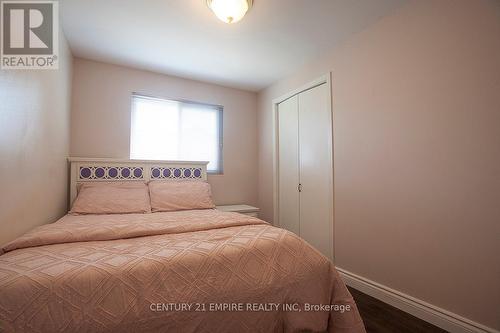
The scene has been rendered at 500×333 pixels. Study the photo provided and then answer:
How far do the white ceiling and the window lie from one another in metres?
0.49

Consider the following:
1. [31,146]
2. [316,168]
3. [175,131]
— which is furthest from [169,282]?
[175,131]

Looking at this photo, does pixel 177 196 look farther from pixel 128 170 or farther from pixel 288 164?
pixel 288 164

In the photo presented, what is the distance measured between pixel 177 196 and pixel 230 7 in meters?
1.82

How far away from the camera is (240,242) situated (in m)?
1.17

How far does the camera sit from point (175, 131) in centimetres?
310

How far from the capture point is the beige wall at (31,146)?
120cm

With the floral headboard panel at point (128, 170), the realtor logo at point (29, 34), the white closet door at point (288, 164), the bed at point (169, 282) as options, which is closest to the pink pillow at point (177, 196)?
the floral headboard panel at point (128, 170)

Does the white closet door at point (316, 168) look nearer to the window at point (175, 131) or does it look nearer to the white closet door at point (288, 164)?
the white closet door at point (288, 164)

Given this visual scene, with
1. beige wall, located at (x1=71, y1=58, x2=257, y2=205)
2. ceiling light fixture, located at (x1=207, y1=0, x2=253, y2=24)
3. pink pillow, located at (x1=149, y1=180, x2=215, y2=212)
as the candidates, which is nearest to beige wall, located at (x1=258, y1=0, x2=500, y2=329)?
ceiling light fixture, located at (x1=207, y1=0, x2=253, y2=24)

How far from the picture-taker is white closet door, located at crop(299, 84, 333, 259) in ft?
8.00

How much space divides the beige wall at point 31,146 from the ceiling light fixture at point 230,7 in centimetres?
133

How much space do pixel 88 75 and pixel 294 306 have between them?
3133mm

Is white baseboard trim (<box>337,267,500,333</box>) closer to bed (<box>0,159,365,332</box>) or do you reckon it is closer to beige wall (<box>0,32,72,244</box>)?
bed (<box>0,159,365,332</box>)

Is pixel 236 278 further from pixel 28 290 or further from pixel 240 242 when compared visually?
pixel 28 290
